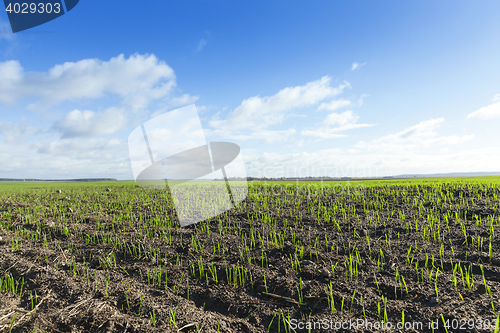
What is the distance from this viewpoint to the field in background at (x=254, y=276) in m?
1.96

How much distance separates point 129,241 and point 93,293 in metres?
1.70

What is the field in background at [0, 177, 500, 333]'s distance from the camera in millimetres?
1965

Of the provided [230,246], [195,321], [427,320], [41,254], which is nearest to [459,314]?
[427,320]

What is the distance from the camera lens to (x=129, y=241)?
4016mm

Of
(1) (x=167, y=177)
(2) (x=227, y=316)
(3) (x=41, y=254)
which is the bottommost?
(2) (x=227, y=316)

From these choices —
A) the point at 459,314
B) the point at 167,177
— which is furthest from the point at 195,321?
the point at 167,177

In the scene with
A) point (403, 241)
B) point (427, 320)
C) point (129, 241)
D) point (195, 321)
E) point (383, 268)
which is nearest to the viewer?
point (427, 320)

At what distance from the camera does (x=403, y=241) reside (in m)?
3.60

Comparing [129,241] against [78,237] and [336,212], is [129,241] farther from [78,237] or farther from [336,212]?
[336,212]

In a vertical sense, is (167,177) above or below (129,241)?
above

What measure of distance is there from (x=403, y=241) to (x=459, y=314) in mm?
1861

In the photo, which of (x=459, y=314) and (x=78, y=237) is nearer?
(x=459, y=314)

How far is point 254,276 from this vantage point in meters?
2.70

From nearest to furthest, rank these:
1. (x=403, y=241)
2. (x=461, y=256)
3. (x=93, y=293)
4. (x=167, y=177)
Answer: (x=93, y=293) < (x=461, y=256) < (x=403, y=241) < (x=167, y=177)
